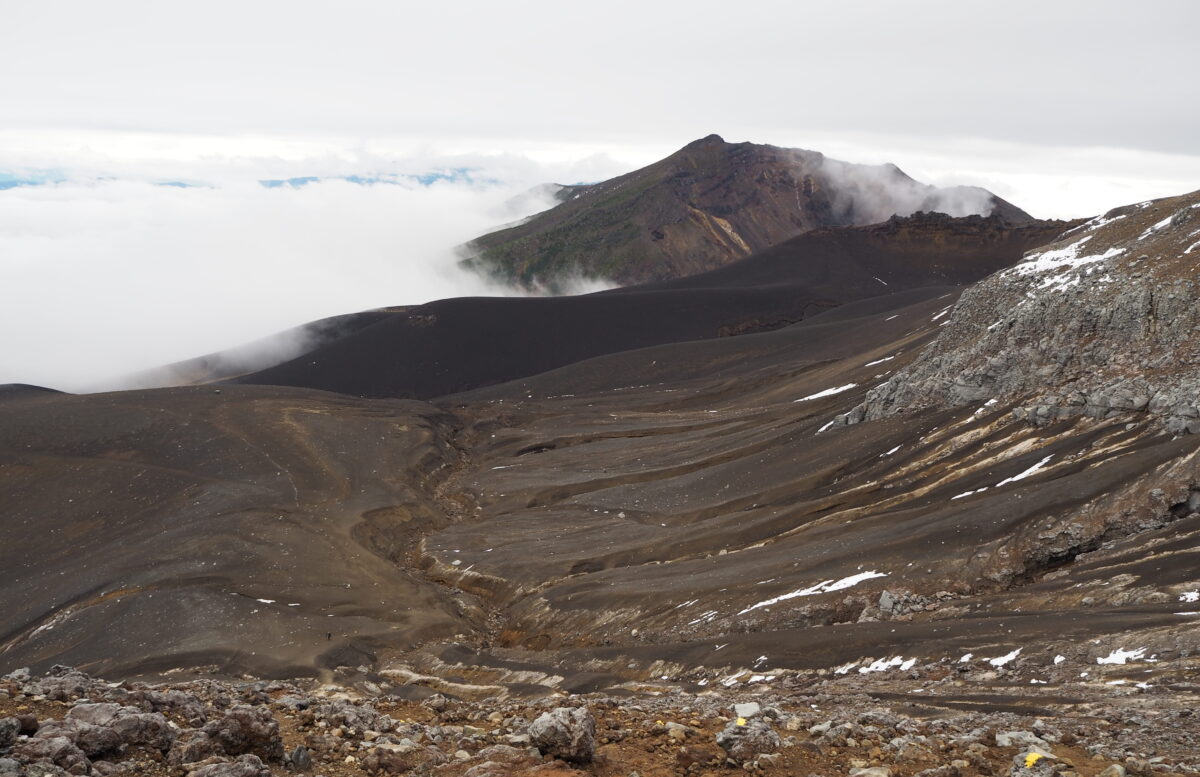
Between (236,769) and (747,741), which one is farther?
(747,741)

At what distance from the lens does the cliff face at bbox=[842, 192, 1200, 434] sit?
56.2 meters

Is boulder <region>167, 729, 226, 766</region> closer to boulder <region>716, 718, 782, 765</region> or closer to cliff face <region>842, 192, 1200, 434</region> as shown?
boulder <region>716, 718, 782, 765</region>

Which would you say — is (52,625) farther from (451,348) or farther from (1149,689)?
(451,348)

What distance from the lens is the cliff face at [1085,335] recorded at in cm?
5616

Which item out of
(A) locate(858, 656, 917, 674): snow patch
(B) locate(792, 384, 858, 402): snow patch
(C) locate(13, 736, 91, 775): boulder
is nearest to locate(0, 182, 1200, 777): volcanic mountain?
(A) locate(858, 656, 917, 674): snow patch

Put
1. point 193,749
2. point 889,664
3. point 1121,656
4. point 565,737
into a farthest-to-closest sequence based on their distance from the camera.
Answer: point 889,664, point 1121,656, point 565,737, point 193,749

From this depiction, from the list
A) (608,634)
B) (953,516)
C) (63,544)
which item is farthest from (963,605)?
(63,544)

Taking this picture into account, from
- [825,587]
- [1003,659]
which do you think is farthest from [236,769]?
[825,587]

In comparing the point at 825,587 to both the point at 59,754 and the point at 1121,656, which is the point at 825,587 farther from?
the point at 59,754

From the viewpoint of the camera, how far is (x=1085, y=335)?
64.1 m

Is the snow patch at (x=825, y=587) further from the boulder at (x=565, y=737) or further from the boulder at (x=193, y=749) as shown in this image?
the boulder at (x=193, y=749)

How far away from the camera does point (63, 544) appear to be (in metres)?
71.4

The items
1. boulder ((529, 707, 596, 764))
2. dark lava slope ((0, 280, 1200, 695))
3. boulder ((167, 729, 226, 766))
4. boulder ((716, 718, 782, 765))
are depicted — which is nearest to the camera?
boulder ((167, 729, 226, 766))

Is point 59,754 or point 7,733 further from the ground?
point 7,733
